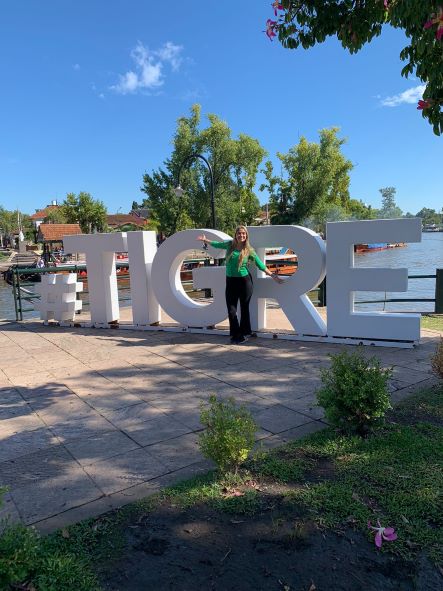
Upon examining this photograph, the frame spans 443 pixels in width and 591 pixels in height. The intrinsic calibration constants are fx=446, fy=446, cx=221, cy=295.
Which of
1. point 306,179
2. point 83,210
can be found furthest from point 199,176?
point 83,210

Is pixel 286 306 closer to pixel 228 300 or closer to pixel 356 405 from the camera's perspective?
pixel 228 300

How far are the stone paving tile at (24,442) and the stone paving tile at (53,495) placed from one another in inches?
22.0

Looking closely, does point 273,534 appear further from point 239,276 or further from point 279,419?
point 239,276

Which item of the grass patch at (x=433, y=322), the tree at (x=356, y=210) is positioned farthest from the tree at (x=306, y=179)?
the grass patch at (x=433, y=322)

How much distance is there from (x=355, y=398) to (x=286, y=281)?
11.9 ft

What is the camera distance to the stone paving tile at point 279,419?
3.67 m

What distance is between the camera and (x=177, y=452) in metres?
3.31

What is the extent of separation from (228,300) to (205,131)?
121 ft

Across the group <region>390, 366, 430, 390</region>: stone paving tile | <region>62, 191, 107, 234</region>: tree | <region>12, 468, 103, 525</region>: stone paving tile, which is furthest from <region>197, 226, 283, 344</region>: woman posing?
<region>62, 191, 107, 234</region>: tree

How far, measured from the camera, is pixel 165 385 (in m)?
4.89

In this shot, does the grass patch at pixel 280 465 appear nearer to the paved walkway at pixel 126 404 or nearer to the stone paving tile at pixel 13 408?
the paved walkway at pixel 126 404

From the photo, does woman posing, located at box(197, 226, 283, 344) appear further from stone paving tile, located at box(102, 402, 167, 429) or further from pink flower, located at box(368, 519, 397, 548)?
pink flower, located at box(368, 519, 397, 548)

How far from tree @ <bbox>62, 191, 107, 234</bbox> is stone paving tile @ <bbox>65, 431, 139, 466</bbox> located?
189 ft

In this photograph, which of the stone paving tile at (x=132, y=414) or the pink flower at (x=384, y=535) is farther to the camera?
the stone paving tile at (x=132, y=414)
